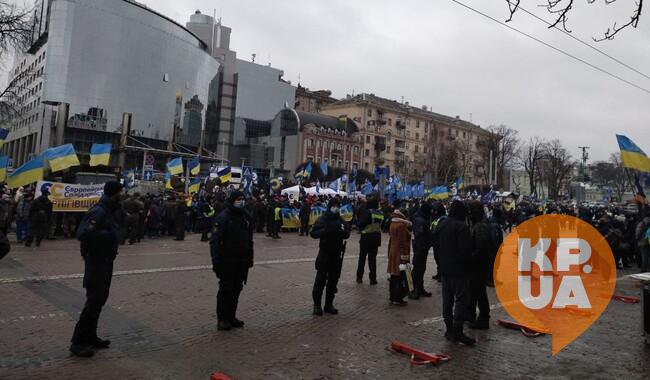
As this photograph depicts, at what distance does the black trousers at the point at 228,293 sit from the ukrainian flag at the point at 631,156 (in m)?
8.60

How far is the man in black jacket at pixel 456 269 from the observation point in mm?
6395

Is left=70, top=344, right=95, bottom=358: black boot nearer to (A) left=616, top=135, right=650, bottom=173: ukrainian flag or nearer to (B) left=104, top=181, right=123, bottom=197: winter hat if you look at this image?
(B) left=104, top=181, right=123, bottom=197: winter hat

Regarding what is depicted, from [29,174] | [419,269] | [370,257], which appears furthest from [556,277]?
[29,174]

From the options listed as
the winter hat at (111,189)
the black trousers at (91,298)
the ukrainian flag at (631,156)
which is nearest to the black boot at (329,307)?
the black trousers at (91,298)

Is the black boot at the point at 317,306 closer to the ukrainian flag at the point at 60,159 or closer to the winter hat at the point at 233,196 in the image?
the winter hat at the point at 233,196

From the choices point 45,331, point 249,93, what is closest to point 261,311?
point 45,331

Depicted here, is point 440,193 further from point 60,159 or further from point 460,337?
point 460,337

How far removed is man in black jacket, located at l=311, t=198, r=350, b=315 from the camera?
765 centimetres

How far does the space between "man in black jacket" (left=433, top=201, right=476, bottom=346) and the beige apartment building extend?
72.7m

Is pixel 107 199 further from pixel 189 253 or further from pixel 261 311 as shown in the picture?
pixel 189 253

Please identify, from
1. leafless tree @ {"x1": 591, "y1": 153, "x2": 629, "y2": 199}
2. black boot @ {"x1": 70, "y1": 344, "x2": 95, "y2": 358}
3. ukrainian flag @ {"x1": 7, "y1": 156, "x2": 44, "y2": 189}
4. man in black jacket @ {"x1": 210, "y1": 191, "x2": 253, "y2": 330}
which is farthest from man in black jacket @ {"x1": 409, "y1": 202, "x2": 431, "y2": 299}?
leafless tree @ {"x1": 591, "y1": 153, "x2": 629, "y2": 199}

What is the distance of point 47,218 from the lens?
1500 cm

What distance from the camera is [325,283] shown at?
782 cm

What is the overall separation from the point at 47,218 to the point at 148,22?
207 ft
